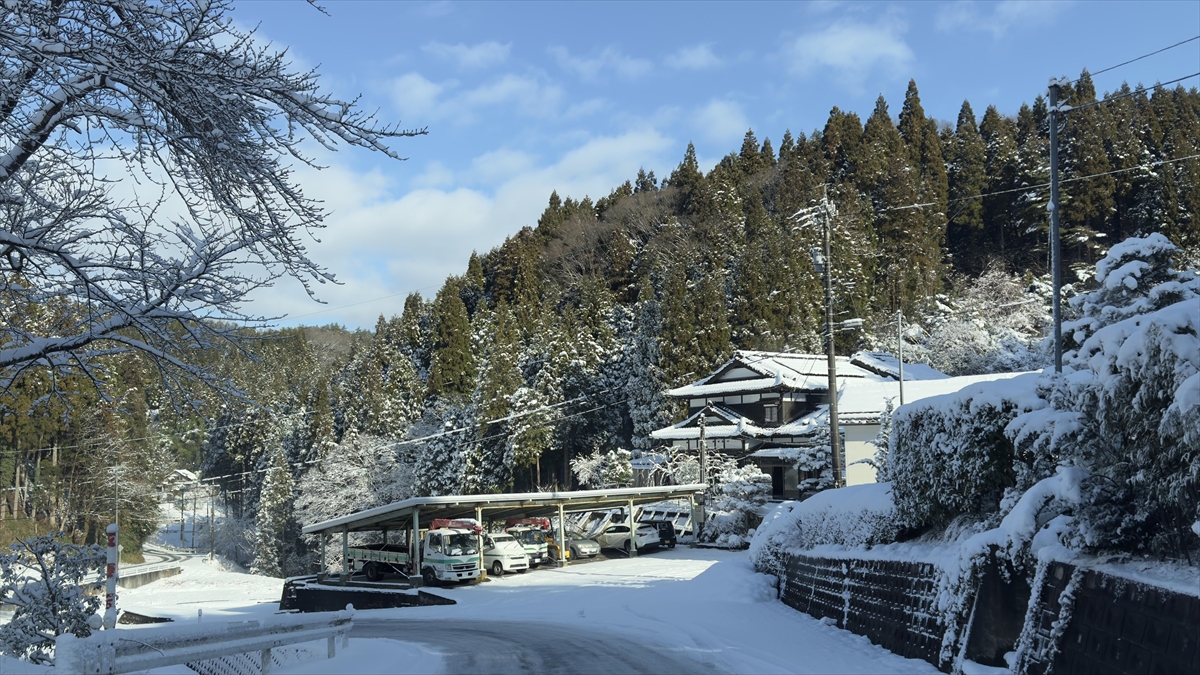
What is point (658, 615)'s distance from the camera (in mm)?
17750

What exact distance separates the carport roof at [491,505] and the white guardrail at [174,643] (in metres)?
15.7

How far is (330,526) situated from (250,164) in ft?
84.1

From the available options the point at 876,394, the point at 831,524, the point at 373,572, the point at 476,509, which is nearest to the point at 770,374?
the point at 876,394

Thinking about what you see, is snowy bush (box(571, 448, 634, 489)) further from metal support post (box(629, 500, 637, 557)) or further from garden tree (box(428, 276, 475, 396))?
garden tree (box(428, 276, 475, 396))

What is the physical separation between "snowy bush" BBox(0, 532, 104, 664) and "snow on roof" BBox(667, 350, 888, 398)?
1470 inches

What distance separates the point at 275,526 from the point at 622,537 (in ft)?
123

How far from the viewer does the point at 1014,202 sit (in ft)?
221

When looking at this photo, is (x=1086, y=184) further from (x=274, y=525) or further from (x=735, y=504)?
(x=274, y=525)

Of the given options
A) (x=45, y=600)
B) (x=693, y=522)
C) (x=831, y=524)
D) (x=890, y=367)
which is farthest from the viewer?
(x=890, y=367)

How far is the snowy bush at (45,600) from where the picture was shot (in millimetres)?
10008

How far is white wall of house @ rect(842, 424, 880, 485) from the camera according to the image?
41.9 m

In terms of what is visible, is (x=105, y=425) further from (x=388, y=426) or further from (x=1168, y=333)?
(x=1168, y=333)

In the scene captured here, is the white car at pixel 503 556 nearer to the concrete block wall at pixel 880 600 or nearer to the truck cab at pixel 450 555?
the truck cab at pixel 450 555

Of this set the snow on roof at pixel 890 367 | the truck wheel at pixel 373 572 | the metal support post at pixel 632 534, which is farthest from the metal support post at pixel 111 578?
the snow on roof at pixel 890 367
